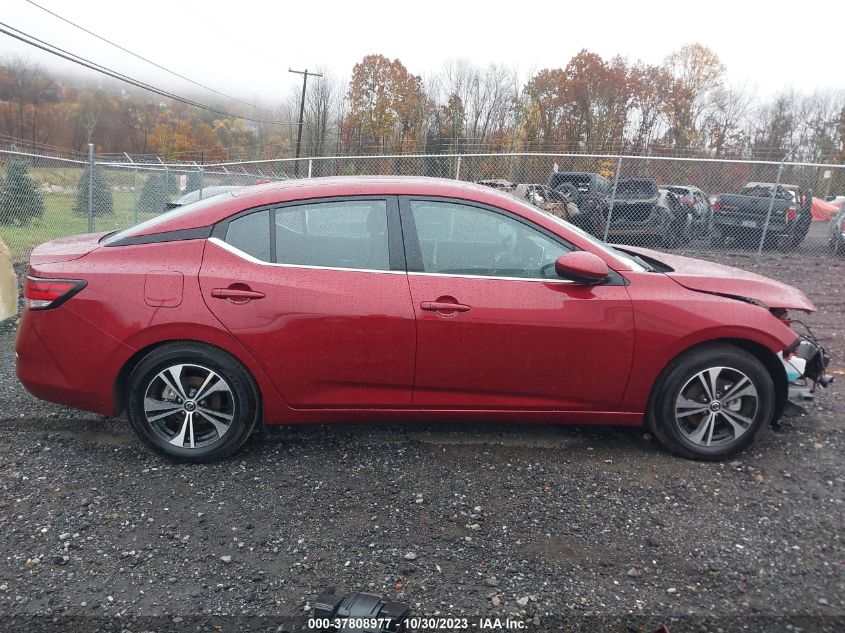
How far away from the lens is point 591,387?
3.61 m

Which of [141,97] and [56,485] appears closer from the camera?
[56,485]

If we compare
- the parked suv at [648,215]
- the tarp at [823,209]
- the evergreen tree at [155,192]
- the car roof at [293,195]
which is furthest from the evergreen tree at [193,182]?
the tarp at [823,209]

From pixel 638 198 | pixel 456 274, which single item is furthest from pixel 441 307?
pixel 638 198

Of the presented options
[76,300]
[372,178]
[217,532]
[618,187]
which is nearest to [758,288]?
[372,178]

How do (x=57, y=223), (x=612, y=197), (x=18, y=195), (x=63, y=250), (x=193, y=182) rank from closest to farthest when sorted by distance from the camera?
1. (x=63, y=250)
2. (x=18, y=195)
3. (x=57, y=223)
4. (x=612, y=197)
5. (x=193, y=182)

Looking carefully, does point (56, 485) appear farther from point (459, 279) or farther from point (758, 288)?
point (758, 288)

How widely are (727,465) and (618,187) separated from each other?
9874 mm

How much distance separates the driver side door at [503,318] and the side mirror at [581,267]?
7 cm

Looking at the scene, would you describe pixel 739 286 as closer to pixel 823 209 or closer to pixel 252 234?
pixel 252 234

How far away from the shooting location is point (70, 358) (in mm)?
3484

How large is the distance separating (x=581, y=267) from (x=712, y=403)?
110 cm

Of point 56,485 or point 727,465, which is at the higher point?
point 727,465

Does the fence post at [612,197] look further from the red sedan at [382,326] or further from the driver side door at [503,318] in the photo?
the driver side door at [503,318]

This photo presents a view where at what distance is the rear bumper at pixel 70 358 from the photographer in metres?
3.45
